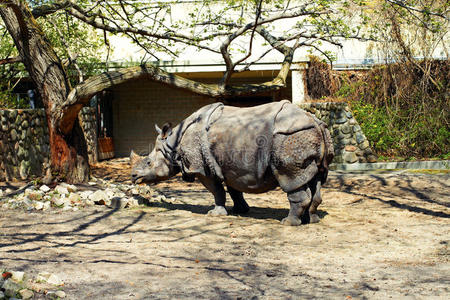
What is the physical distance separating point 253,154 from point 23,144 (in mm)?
6705

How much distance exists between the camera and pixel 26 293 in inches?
162

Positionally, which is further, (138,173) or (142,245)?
(138,173)

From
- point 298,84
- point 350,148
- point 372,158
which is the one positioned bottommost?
point 372,158

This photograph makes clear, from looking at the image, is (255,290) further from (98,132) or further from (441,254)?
(98,132)

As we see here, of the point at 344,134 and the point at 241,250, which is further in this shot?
the point at 344,134

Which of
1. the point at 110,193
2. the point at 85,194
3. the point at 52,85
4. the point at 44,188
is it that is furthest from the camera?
the point at 52,85

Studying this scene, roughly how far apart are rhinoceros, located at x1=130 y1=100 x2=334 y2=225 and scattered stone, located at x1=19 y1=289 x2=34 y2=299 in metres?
3.55

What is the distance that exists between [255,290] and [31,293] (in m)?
1.74

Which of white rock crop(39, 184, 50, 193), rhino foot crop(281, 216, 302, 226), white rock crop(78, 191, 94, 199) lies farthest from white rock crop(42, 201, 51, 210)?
rhino foot crop(281, 216, 302, 226)

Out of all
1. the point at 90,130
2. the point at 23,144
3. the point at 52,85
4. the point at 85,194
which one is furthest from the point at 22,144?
the point at 90,130

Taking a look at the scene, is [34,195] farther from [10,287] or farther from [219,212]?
[10,287]

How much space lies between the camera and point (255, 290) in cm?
452

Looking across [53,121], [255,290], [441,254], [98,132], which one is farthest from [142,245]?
[98,132]

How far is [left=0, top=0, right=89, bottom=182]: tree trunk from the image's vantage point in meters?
9.88
